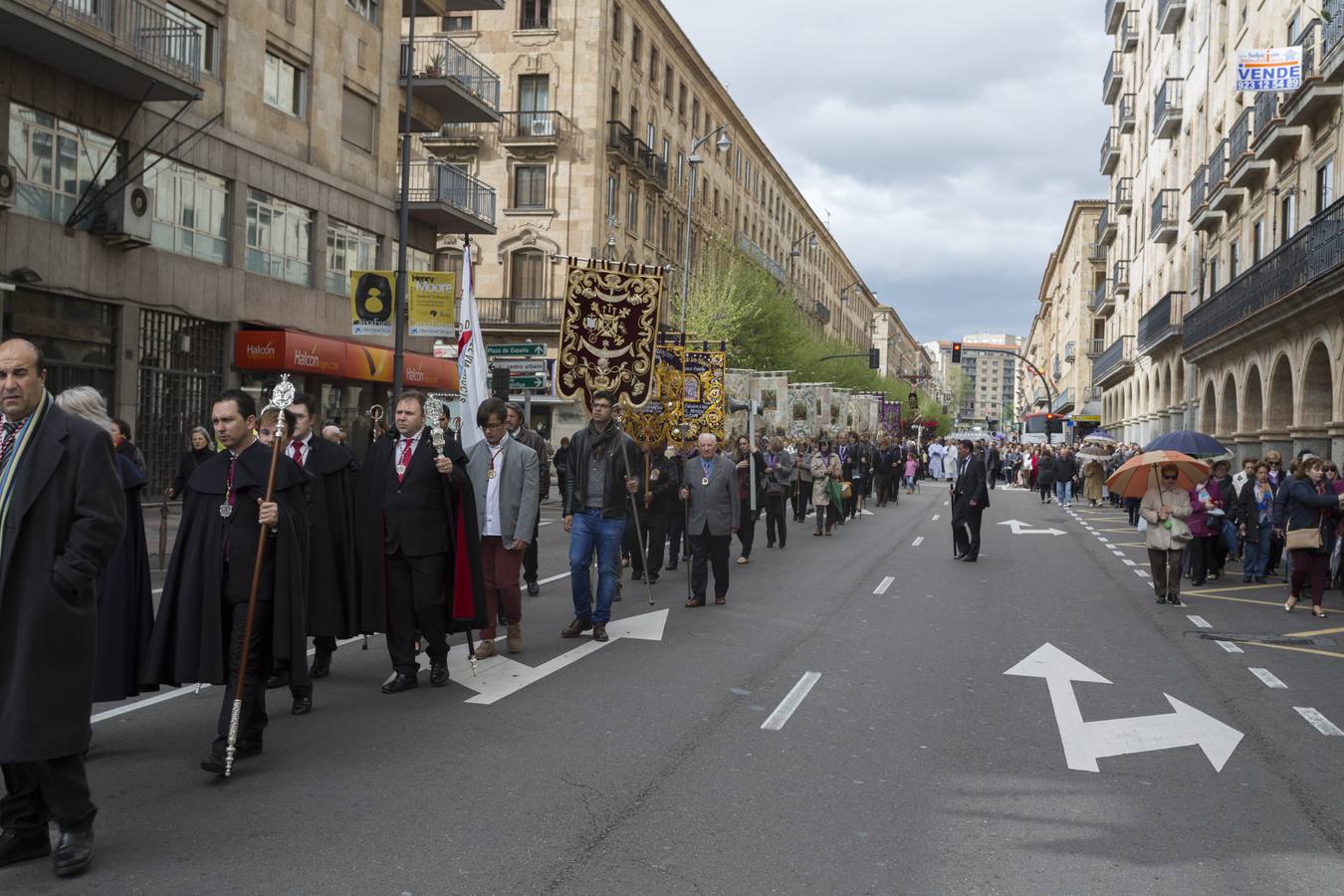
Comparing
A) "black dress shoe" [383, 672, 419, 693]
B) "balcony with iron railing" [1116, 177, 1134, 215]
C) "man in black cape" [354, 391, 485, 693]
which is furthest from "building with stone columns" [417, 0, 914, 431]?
"black dress shoe" [383, 672, 419, 693]

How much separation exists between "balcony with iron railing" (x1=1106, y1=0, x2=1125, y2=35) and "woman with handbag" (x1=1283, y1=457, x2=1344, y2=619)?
167ft

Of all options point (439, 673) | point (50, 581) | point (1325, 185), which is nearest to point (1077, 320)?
point (1325, 185)

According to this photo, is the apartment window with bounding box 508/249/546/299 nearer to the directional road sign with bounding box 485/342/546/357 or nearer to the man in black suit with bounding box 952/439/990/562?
the directional road sign with bounding box 485/342/546/357

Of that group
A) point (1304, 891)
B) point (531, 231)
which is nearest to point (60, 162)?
point (1304, 891)

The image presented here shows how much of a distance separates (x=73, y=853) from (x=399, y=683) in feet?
11.2

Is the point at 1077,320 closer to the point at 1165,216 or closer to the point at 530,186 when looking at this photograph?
the point at 1165,216

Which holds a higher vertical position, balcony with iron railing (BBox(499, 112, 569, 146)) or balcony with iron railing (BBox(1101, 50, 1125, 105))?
balcony with iron railing (BBox(1101, 50, 1125, 105))

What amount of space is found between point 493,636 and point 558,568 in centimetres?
640

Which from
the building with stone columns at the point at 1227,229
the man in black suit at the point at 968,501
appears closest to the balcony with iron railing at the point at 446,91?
the man in black suit at the point at 968,501

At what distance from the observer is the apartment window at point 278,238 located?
78.4ft

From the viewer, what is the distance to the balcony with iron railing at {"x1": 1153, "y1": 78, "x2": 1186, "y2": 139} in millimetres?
42156

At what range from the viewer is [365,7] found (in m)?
28.1

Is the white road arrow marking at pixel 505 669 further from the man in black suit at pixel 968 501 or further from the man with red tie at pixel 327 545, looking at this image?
the man in black suit at pixel 968 501

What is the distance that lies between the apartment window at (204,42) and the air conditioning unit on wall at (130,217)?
2.66m
